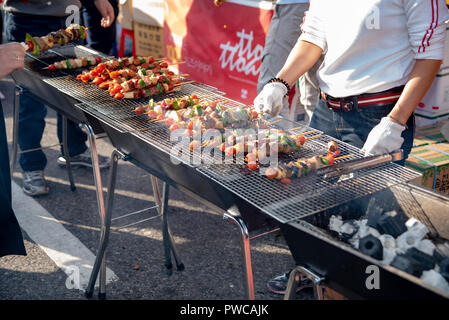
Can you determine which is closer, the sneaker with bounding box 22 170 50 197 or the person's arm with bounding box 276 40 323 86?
the person's arm with bounding box 276 40 323 86

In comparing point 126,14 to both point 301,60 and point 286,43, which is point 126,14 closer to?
point 286,43

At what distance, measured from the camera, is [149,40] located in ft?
25.8

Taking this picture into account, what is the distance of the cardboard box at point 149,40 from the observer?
765 centimetres

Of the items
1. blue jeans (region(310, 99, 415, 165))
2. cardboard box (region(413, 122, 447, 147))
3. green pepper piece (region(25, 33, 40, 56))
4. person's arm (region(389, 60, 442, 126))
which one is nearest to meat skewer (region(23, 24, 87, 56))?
green pepper piece (region(25, 33, 40, 56))

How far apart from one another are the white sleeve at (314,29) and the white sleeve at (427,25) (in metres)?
0.64

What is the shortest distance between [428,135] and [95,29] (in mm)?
4442

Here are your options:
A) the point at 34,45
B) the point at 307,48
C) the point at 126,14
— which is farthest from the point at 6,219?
the point at 126,14

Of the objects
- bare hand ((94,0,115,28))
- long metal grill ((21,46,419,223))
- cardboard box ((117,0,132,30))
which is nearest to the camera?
long metal grill ((21,46,419,223))

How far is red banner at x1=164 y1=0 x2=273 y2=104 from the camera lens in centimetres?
582

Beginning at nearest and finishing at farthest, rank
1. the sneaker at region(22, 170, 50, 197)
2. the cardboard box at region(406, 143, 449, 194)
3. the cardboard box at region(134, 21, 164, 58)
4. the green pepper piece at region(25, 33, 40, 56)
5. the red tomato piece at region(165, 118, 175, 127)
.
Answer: the red tomato piece at region(165, 118, 175, 127) → the cardboard box at region(406, 143, 449, 194) → the green pepper piece at region(25, 33, 40, 56) → the sneaker at region(22, 170, 50, 197) → the cardboard box at region(134, 21, 164, 58)

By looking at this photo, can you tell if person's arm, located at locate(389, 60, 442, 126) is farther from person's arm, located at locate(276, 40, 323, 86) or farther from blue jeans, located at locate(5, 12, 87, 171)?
blue jeans, located at locate(5, 12, 87, 171)

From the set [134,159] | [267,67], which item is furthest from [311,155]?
[267,67]
